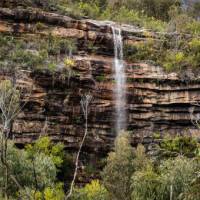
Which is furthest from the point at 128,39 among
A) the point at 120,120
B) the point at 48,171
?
the point at 48,171

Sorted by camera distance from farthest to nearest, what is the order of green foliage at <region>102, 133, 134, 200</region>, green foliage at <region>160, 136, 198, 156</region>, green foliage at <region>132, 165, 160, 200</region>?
green foliage at <region>160, 136, 198, 156</region>
green foliage at <region>102, 133, 134, 200</region>
green foliage at <region>132, 165, 160, 200</region>

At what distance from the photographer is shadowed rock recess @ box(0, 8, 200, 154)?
1307 inches

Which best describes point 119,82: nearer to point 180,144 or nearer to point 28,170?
point 180,144

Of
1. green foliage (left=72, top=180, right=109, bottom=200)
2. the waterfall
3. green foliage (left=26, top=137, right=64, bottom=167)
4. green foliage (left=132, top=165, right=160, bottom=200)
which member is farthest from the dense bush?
the waterfall

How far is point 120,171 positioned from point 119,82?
32.8ft

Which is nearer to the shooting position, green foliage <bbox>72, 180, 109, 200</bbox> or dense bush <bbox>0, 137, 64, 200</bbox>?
dense bush <bbox>0, 137, 64, 200</bbox>

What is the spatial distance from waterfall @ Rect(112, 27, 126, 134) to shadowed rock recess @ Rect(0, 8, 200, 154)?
0.38 meters

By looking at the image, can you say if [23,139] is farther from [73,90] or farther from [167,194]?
[167,194]

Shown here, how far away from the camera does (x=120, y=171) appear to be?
1126 inches

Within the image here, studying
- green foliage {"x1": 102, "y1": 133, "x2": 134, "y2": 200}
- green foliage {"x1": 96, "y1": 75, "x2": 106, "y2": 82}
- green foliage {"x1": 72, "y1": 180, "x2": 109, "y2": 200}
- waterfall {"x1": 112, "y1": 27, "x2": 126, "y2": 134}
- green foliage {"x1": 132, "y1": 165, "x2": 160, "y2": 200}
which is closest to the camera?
green foliage {"x1": 132, "y1": 165, "x2": 160, "y2": 200}

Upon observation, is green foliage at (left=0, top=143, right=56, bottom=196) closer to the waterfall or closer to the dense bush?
the dense bush

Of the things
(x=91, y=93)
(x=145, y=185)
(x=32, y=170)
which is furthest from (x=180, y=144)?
(x=32, y=170)

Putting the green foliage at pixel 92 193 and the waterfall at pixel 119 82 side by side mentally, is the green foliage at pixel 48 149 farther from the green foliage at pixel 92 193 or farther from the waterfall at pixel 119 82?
the waterfall at pixel 119 82

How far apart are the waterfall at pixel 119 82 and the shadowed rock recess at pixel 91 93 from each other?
0.38 m
